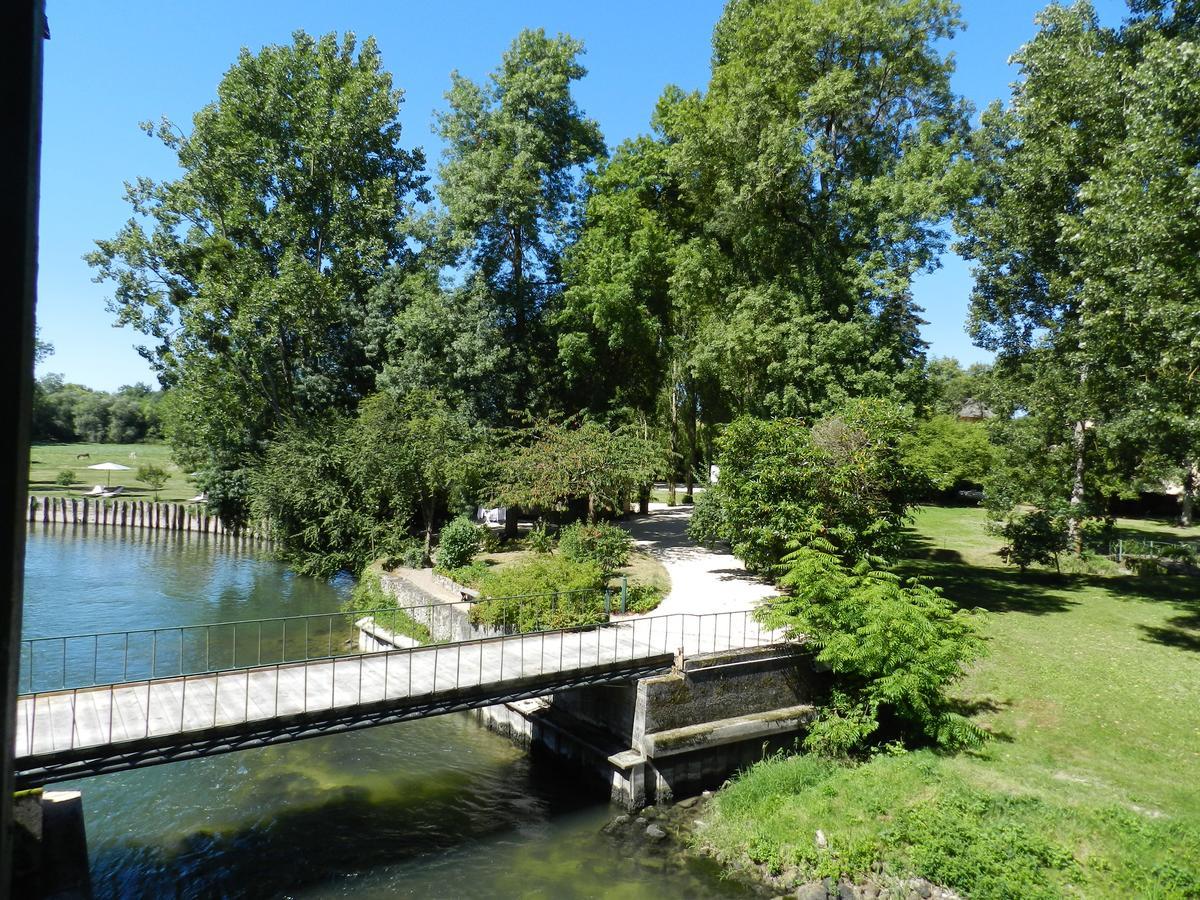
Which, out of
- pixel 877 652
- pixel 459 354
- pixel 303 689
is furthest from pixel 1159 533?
pixel 303 689

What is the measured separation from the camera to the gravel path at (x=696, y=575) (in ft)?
71.3

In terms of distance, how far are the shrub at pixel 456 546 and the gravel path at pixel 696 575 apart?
20.8 ft

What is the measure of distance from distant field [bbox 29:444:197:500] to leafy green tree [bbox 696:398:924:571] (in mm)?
43698

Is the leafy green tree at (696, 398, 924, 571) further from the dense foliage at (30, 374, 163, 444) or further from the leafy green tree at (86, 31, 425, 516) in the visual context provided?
the dense foliage at (30, 374, 163, 444)

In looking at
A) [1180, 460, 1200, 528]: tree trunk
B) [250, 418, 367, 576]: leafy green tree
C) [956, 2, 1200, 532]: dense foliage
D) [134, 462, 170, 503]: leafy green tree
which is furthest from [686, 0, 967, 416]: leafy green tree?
[134, 462, 170, 503]: leafy green tree

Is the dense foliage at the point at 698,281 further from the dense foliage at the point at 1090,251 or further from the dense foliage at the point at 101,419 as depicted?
the dense foliage at the point at 101,419

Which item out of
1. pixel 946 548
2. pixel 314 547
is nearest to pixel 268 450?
pixel 314 547

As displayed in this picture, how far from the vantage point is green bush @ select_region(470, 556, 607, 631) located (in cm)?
1925

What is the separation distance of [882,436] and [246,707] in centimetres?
1632

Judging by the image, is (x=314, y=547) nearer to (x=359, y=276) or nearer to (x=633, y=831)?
(x=359, y=276)

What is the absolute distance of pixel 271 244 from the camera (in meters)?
36.2

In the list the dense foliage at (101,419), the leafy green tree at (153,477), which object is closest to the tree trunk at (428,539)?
the leafy green tree at (153,477)

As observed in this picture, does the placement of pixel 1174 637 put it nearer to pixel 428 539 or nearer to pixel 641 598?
pixel 641 598

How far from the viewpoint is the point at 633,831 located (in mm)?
14562
